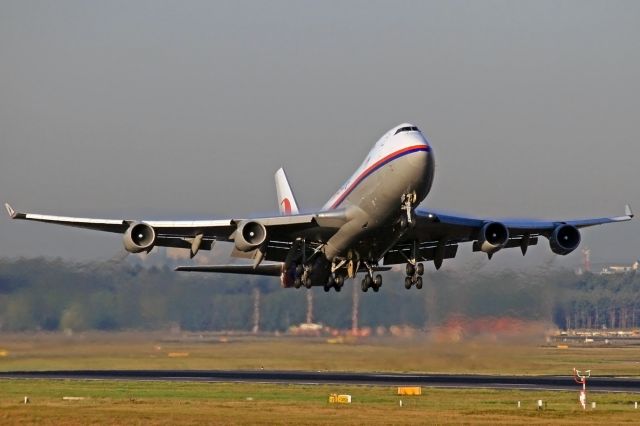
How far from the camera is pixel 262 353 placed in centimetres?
6750

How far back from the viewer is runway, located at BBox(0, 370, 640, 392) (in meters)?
61.5

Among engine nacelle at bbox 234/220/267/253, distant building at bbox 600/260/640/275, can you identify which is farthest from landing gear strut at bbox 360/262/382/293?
distant building at bbox 600/260/640/275

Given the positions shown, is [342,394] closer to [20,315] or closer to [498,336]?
[498,336]

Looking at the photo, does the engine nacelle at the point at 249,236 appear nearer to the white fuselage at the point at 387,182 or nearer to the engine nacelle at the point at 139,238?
the white fuselage at the point at 387,182

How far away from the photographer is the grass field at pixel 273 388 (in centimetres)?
4741

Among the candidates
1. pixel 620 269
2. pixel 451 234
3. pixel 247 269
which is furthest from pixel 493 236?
pixel 620 269

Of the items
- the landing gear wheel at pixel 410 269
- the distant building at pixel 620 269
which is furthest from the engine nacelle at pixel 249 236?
the distant building at pixel 620 269

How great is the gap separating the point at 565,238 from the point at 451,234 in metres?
5.48

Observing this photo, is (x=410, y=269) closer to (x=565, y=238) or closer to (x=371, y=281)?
(x=371, y=281)

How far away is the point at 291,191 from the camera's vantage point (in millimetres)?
67812

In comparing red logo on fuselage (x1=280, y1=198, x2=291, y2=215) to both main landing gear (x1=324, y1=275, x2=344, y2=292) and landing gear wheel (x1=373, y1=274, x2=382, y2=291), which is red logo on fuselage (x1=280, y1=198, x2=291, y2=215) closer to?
landing gear wheel (x1=373, y1=274, x2=382, y2=291)

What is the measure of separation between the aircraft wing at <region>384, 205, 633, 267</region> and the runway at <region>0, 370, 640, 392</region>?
24.7ft

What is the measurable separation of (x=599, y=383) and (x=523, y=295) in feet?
20.1

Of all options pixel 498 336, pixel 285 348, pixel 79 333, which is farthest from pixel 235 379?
pixel 498 336
